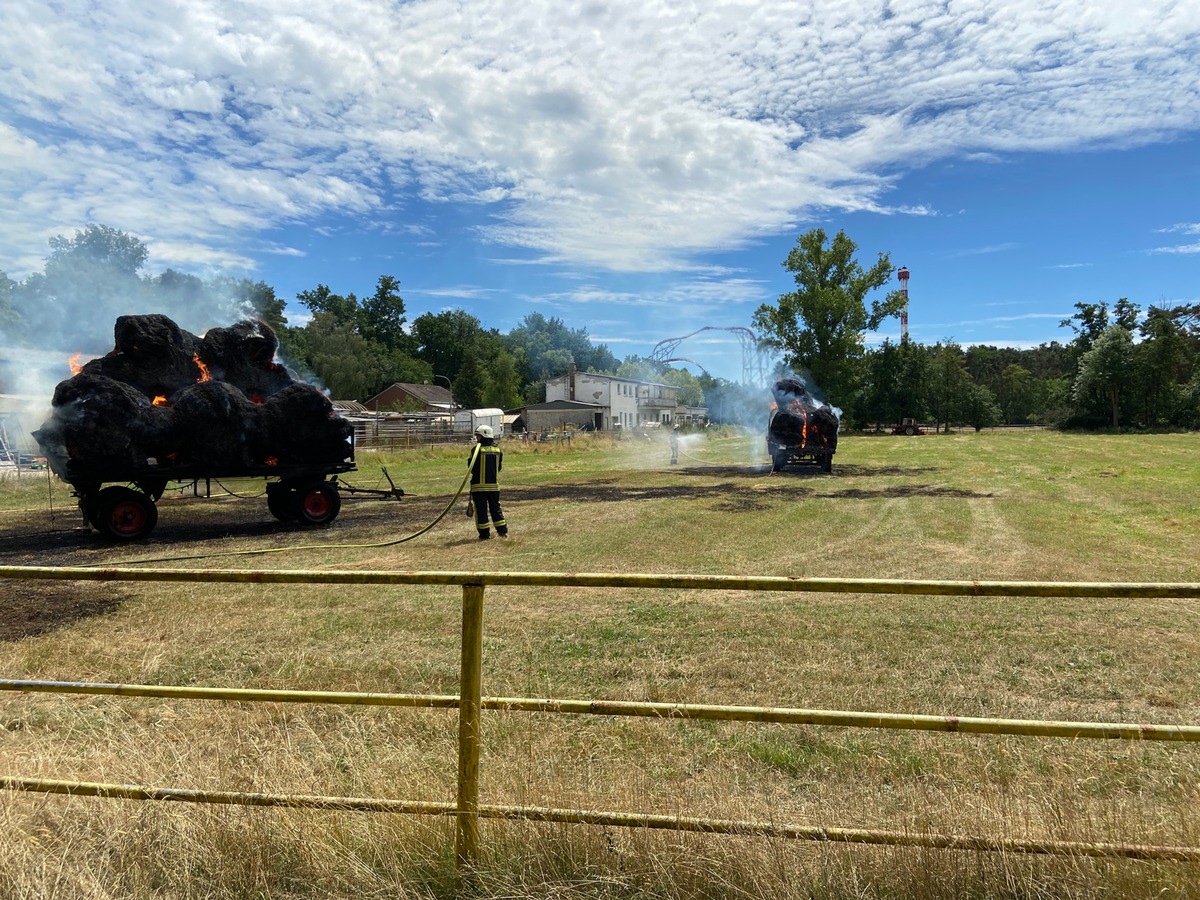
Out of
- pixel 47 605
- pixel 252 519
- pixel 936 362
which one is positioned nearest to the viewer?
pixel 47 605

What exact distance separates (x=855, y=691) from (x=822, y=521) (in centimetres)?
970

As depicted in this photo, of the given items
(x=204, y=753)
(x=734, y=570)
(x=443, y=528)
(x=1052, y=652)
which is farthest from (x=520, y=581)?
(x=443, y=528)

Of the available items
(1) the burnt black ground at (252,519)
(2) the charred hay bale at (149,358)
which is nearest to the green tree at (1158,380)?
(1) the burnt black ground at (252,519)

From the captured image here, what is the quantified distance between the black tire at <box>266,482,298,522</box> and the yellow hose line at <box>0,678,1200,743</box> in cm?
1209

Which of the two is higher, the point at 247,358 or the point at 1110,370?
the point at 1110,370

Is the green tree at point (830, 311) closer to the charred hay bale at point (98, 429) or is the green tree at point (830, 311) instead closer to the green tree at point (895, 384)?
the green tree at point (895, 384)

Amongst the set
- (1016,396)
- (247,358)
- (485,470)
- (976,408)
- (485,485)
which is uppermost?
(1016,396)

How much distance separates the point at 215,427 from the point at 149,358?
1.60 meters

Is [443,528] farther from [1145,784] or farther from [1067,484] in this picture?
[1067,484]

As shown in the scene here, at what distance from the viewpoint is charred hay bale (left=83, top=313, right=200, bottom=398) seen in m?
12.6

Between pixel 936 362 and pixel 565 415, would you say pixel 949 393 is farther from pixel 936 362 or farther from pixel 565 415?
pixel 565 415

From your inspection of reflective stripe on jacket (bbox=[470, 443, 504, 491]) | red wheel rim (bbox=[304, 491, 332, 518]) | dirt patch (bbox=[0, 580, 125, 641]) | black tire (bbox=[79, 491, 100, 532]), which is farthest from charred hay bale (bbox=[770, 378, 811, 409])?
dirt patch (bbox=[0, 580, 125, 641])

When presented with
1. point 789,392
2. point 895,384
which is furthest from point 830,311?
point 789,392

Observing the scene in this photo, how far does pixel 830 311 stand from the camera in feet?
185
